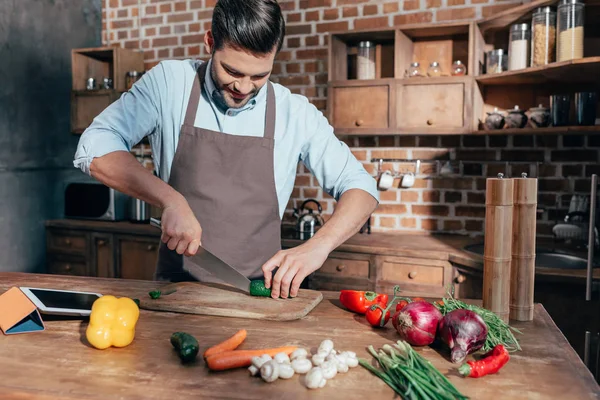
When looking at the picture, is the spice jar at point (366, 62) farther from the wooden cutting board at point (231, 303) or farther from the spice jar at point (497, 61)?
the wooden cutting board at point (231, 303)

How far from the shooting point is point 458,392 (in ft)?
3.56

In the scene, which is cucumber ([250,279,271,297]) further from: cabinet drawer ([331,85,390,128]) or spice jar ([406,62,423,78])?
spice jar ([406,62,423,78])

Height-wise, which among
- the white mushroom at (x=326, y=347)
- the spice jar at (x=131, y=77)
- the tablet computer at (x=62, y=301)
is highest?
the spice jar at (x=131, y=77)

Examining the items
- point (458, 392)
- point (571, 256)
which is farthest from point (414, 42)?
point (458, 392)

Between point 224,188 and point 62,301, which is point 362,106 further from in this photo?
point 62,301

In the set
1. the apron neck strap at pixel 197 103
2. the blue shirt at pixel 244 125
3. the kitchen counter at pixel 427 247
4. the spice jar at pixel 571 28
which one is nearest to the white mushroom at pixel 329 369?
the blue shirt at pixel 244 125

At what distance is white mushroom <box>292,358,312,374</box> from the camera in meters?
1.22

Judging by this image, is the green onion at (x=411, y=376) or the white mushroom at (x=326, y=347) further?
the white mushroom at (x=326, y=347)

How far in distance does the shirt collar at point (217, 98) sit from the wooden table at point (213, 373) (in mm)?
891

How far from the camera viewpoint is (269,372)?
1.18 metres

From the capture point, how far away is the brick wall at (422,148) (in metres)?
3.45

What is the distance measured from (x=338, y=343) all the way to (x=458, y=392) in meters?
0.39

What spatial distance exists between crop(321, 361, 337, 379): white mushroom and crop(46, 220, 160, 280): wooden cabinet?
9.19 feet

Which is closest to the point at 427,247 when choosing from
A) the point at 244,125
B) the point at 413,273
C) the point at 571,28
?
the point at 413,273
